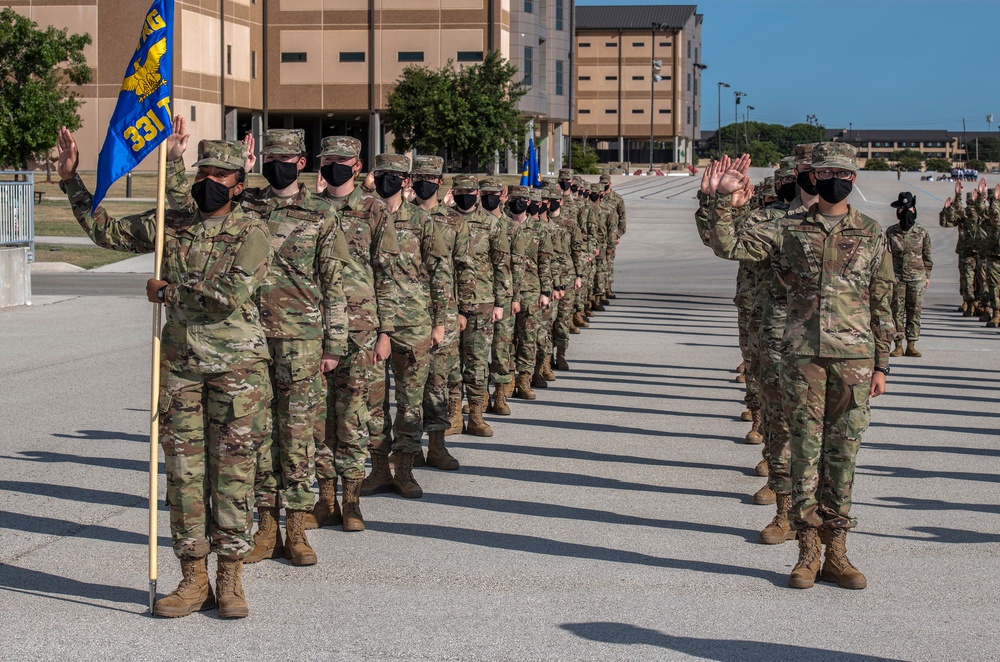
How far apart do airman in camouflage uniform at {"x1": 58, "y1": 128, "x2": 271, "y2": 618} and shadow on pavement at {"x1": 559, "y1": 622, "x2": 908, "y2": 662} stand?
1.72 metres

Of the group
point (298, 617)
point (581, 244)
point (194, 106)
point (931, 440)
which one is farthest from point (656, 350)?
point (194, 106)

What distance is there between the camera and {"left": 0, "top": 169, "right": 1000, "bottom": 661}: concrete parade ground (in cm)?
627

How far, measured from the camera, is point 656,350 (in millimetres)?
18422

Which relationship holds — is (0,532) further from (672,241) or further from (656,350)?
(672,241)

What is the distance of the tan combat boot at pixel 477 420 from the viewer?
11.7 m

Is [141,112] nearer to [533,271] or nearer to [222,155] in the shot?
[222,155]

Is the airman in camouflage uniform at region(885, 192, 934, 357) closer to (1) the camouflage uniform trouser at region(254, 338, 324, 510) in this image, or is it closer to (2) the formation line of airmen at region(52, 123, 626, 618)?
(2) the formation line of airmen at region(52, 123, 626, 618)

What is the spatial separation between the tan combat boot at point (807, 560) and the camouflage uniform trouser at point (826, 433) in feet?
0.26

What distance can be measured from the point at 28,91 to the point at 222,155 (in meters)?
32.3

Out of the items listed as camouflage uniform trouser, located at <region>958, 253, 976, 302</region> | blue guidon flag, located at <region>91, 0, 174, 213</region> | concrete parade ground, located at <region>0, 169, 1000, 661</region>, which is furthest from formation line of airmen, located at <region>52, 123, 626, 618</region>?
camouflage uniform trouser, located at <region>958, 253, 976, 302</region>

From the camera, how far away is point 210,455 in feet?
21.5

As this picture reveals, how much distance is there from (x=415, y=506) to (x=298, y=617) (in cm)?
254

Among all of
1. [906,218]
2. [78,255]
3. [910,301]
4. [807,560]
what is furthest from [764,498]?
[78,255]

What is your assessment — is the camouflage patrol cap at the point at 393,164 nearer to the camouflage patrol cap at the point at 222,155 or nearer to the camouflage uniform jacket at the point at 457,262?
the camouflage uniform jacket at the point at 457,262
